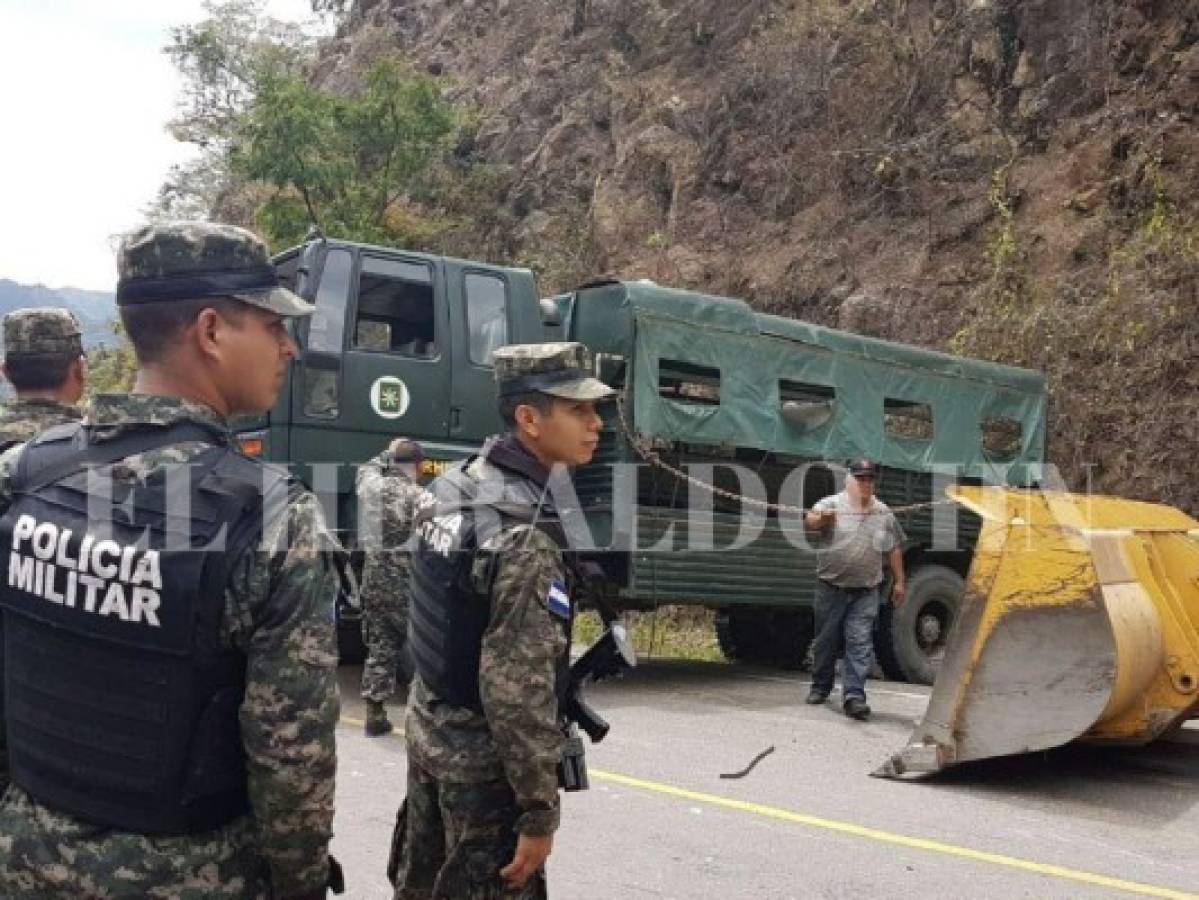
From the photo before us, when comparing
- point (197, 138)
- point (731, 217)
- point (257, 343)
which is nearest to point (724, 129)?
point (731, 217)

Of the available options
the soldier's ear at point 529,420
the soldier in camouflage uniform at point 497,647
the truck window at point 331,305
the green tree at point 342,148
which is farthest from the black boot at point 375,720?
the green tree at point 342,148

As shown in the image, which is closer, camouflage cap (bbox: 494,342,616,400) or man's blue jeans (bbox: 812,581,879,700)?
camouflage cap (bbox: 494,342,616,400)

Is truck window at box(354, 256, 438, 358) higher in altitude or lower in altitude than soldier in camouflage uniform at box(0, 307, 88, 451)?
higher

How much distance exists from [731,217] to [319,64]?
53.8ft

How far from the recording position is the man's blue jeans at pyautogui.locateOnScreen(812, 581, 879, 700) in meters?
7.48

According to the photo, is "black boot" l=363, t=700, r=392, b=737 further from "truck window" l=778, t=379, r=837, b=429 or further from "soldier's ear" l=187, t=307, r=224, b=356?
"soldier's ear" l=187, t=307, r=224, b=356

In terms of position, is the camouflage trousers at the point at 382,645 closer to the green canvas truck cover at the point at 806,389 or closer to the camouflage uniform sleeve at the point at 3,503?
the green canvas truck cover at the point at 806,389

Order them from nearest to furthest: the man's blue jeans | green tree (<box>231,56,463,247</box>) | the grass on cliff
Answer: the man's blue jeans → the grass on cliff → green tree (<box>231,56,463,247</box>)

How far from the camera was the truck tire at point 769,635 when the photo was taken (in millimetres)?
9859

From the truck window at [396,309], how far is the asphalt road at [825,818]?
2.24 metres

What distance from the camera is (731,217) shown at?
18109mm

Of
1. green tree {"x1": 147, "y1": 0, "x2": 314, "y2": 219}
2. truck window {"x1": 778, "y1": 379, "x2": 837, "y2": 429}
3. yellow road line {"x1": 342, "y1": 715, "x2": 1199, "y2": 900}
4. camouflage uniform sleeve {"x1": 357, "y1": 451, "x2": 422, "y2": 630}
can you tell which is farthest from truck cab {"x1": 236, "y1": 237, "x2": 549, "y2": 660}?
green tree {"x1": 147, "y1": 0, "x2": 314, "y2": 219}

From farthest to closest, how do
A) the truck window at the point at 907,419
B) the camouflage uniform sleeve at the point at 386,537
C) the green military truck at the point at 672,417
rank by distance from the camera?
the truck window at the point at 907,419 → the green military truck at the point at 672,417 → the camouflage uniform sleeve at the point at 386,537

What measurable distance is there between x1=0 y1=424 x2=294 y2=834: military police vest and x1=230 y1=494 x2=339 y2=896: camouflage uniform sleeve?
4cm
